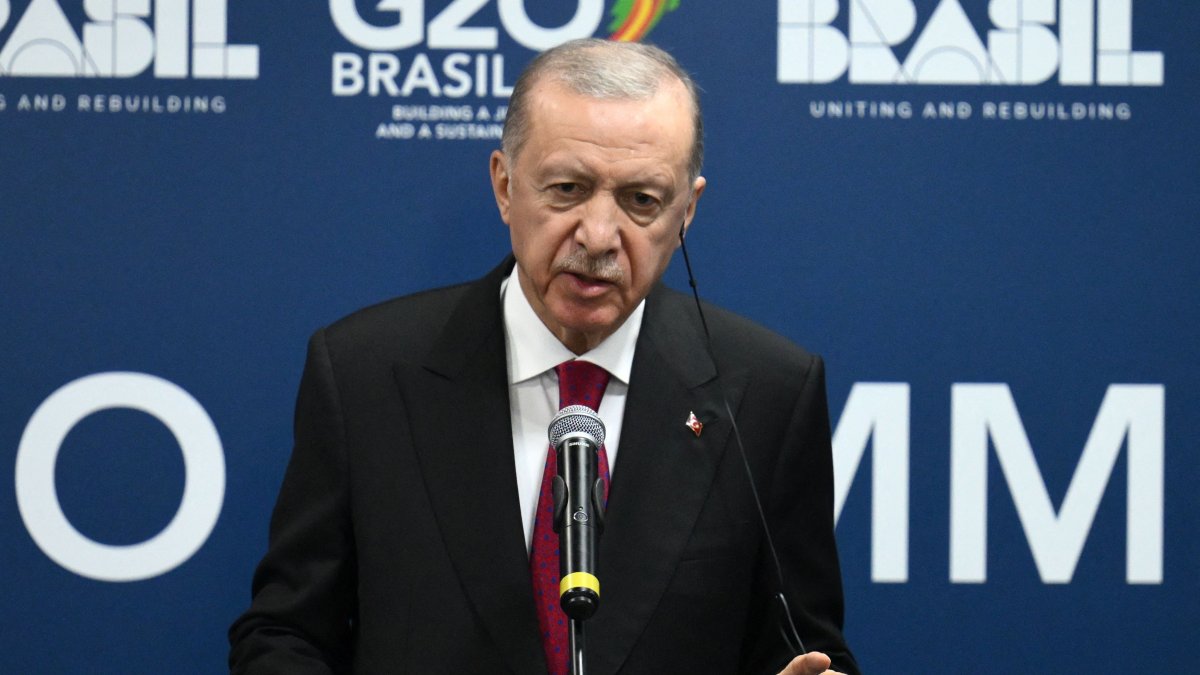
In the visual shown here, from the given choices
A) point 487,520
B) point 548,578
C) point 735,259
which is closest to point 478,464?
point 487,520

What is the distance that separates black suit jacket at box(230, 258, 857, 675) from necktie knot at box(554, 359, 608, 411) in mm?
53

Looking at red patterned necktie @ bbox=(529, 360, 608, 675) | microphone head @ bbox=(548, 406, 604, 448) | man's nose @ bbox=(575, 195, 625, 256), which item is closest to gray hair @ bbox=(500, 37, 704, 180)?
man's nose @ bbox=(575, 195, 625, 256)

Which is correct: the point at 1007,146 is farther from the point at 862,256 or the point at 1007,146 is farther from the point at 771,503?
the point at 771,503

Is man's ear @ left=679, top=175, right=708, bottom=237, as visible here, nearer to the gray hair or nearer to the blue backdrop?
the gray hair

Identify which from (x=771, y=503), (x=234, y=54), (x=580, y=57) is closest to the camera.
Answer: (x=580, y=57)

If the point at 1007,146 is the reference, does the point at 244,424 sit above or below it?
below

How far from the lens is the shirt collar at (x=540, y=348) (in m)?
1.96

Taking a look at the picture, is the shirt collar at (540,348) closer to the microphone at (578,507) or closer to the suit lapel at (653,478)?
the suit lapel at (653,478)

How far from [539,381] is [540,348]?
49mm

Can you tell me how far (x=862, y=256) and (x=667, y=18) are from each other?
577 millimetres

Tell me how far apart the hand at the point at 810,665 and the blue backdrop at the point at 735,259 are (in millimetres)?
988

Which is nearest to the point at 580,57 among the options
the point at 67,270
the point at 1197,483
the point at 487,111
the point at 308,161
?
the point at 487,111

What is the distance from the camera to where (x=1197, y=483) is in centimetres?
250

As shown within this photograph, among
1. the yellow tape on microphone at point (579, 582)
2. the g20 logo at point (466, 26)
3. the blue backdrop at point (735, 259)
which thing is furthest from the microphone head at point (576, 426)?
the g20 logo at point (466, 26)
